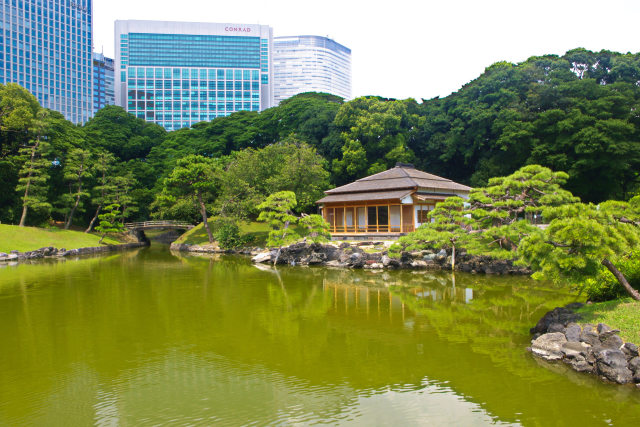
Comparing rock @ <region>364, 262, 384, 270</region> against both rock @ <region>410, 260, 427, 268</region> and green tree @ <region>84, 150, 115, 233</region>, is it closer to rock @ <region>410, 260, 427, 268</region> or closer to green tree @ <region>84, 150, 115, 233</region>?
rock @ <region>410, 260, 427, 268</region>

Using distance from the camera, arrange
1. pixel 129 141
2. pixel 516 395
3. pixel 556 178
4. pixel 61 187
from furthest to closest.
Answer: pixel 129 141 → pixel 61 187 → pixel 556 178 → pixel 516 395

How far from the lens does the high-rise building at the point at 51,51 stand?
263 ft

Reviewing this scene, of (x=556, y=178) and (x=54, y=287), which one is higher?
(x=556, y=178)

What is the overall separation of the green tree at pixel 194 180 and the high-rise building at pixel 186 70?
5609 cm

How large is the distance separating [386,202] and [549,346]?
64.6 ft

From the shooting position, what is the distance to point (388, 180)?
96.6ft

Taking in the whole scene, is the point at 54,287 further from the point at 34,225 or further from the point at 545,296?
the point at 34,225

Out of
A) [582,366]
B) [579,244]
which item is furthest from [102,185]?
[582,366]

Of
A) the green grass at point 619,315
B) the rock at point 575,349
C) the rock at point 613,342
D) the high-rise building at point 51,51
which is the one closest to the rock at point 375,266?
the green grass at point 619,315

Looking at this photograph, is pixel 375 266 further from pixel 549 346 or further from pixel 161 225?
pixel 161 225

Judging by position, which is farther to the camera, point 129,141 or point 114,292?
point 129,141

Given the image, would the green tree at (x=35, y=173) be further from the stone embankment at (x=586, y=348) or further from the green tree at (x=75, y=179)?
the stone embankment at (x=586, y=348)

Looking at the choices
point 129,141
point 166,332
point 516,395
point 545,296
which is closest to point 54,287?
point 166,332

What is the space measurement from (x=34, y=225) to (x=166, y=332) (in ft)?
105
